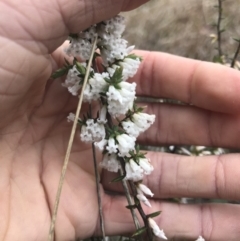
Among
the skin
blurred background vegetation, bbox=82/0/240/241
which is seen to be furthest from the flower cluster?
blurred background vegetation, bbox=82/0/240/241

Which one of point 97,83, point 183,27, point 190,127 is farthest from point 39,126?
point 183,27

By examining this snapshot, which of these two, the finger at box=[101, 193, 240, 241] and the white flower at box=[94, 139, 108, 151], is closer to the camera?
the white flower at box=[94, 139, 108, 151]

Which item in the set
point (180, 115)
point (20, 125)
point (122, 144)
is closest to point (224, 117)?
point (180, 115)

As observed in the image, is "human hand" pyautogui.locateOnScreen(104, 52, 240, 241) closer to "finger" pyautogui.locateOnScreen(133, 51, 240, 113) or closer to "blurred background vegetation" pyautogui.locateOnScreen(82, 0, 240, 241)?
"finger" pyautogui.locateOnScreen(133, 51, 240, 113)

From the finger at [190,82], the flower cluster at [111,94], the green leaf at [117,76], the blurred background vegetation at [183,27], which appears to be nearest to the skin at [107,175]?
the finger at [190,82]

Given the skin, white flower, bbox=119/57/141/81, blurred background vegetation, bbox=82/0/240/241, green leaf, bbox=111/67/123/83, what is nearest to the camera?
green leaf, bbox=111/67/123/83

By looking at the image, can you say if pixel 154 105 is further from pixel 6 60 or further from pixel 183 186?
pixel 6 60

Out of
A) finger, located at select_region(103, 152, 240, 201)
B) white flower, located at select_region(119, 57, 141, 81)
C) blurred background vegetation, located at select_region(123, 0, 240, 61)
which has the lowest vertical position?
finger, located at select_region(103, 152, 240, 201)

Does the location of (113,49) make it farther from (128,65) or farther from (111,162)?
(111,162)
